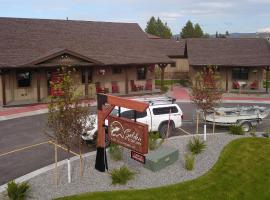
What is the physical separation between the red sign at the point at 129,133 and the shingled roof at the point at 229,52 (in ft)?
84.9

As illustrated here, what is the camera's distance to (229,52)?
Answer: 40.7 metres

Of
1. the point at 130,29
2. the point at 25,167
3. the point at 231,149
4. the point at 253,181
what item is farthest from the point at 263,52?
the point at 25,167

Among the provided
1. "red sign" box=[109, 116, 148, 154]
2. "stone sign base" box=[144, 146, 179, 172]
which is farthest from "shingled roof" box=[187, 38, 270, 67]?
"red sign" box=[109, 116, 148, 154]

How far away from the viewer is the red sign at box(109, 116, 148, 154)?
13.6 m

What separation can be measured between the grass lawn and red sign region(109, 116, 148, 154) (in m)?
1.75

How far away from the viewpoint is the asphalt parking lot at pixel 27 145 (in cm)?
1566

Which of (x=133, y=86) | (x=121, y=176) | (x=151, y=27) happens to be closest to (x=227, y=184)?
(x=121, y=176)

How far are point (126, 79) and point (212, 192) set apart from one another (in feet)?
75.8

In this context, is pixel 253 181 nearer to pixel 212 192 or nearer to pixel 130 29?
pixel 212 192

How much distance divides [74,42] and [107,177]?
23002 millimetres

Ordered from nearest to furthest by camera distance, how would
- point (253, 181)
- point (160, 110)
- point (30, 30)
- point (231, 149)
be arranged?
point (253, 181)
point (231, 149)
point (160, 110)
point (30, 30)

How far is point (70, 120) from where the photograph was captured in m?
13.0

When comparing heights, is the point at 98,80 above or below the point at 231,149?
above

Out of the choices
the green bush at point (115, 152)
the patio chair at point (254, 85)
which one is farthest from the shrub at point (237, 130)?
the patio chair at point (254, 85)
